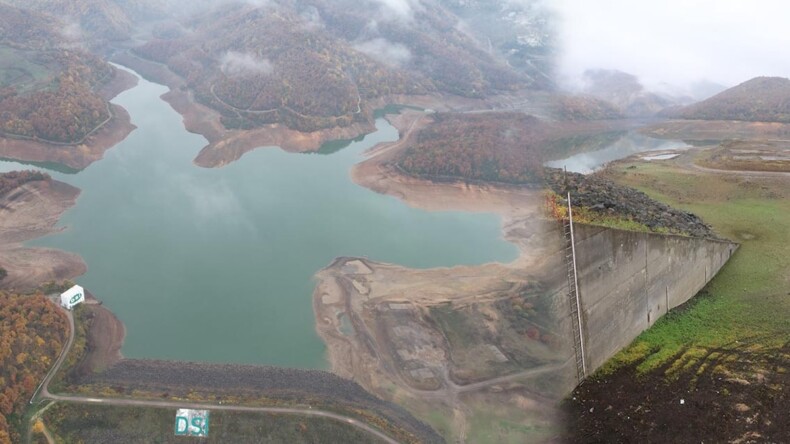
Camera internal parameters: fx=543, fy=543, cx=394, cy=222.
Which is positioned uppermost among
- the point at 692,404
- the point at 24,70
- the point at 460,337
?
the point at 24,70

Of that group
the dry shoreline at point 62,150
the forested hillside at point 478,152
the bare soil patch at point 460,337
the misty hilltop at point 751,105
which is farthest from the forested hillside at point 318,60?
the bare soil patch at point 460,337

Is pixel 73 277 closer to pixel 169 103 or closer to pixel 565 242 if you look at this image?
pixel 565 242

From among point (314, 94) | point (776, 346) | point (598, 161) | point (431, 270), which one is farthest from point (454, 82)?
point (776, 346)

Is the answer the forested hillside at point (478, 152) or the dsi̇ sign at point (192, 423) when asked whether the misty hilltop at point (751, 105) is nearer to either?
the forested hillside at point (478, 152)

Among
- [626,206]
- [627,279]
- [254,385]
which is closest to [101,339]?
[254,385]

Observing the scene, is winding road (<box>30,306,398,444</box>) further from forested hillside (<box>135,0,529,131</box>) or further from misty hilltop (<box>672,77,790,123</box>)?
misty hilltop (<box>672,77,790,123</box>)

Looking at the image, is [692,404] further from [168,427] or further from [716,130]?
[716,130]

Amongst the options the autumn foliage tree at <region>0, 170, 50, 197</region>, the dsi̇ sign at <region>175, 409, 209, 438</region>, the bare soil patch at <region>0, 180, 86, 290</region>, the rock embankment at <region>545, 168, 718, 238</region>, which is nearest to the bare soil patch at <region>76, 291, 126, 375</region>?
the bare soil patch at <region>0, 180, 86, 290</region>
